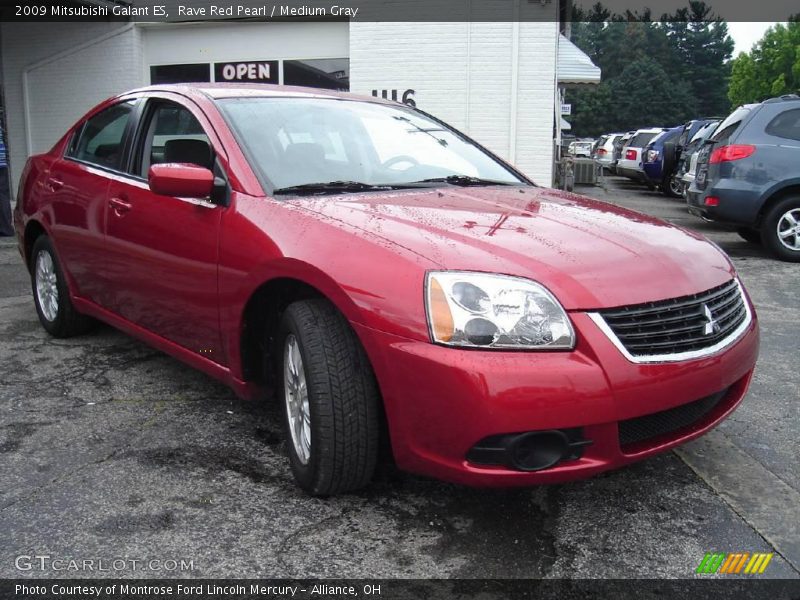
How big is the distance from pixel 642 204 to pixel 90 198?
13684 millimetres

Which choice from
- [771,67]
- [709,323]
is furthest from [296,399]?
[771,67]

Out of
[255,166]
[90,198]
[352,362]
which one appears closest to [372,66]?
[90,198]

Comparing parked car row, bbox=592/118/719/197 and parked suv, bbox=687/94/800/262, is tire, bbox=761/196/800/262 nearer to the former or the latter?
parked suv, bbox=687/94/800/262

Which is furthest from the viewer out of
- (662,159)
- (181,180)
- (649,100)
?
(649,100)

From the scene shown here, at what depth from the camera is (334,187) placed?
3.21 meters

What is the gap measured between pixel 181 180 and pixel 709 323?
78.6 inches

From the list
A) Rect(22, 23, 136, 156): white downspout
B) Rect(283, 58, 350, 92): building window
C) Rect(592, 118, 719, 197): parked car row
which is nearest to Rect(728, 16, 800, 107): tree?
Rect(592, 118, 719, 197): parked car row

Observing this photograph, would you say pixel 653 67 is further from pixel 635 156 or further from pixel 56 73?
pixel 56 73

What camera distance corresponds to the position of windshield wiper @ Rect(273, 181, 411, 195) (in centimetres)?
311

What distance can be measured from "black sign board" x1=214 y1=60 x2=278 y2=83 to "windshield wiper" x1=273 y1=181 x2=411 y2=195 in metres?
9.42

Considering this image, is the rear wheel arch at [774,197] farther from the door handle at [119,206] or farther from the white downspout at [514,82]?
the door handle at [119,206]

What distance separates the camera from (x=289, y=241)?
2.78m

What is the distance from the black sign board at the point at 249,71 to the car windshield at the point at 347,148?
861 centimetres

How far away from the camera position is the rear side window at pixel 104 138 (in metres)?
4.11
